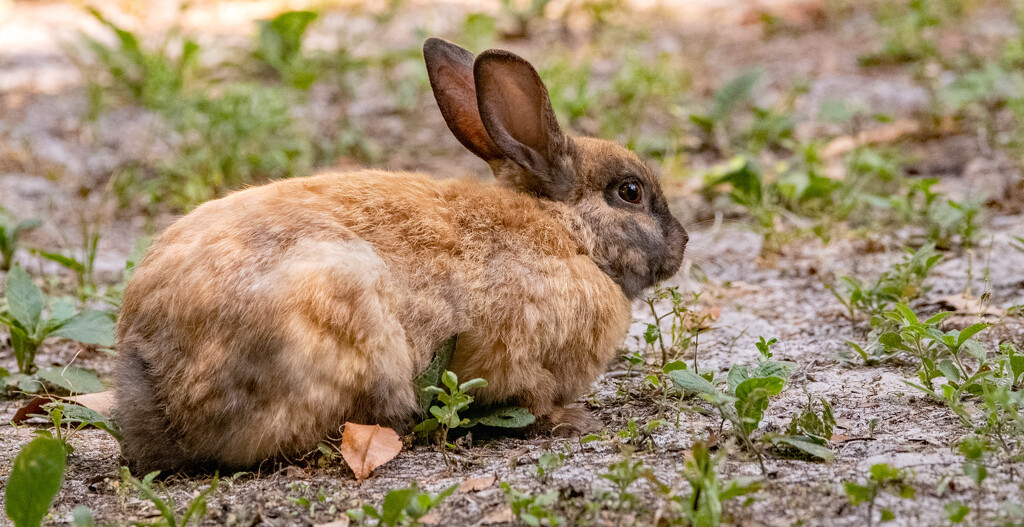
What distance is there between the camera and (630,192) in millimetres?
3893

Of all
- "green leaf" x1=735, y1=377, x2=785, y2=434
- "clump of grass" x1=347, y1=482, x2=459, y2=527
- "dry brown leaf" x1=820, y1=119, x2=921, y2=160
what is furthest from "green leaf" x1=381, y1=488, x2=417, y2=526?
"dry brown leaf" x1=820, y1=119, x2=921, y2=160

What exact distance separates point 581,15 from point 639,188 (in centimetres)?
564

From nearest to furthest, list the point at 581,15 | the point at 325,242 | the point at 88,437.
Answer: the point at 325,242 < the point at 88,437 < the point at 581,15

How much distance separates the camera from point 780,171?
582cm

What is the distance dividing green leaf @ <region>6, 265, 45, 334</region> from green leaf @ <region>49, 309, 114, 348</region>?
0.11m

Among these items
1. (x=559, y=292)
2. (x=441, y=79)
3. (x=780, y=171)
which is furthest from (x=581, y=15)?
(x=559, y=292)

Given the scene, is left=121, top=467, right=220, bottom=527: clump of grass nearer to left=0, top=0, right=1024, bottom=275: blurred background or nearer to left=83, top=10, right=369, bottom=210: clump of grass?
left=0, top=0, right=1024, bottom=275: blurred background

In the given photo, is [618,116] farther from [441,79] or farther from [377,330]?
[377,330]

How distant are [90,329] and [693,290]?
2541 millimetres

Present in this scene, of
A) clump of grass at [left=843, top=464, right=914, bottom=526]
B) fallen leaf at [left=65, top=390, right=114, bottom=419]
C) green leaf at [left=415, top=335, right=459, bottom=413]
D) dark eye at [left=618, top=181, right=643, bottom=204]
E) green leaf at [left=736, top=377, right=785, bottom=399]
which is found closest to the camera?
clump of grass at [left=843, top=464, right=914, bottom=526]

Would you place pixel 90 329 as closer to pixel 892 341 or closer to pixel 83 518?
pixel 83 518

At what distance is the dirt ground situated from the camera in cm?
269

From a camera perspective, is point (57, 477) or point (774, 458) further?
point (774, 458)

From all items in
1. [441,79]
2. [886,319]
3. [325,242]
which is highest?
[441,79]
